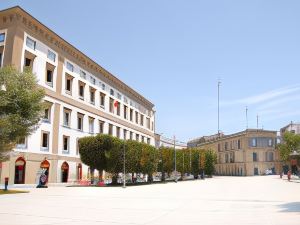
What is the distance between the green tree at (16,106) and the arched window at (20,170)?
30.0 ft

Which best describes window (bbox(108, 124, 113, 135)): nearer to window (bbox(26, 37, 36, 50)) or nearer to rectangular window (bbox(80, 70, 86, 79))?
rectangular window (bbox(80, 70, 86, 79))

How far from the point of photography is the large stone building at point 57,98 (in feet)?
118

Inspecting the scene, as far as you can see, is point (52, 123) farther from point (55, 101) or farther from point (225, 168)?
point (225, 168)

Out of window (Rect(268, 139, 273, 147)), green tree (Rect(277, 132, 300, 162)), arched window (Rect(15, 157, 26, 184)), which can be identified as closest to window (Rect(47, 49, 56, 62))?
arched window (Rect(15, 157, 26, 184))

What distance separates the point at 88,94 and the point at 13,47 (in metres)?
17.2

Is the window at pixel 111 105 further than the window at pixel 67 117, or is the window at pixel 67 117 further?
the window at pixel 111 105

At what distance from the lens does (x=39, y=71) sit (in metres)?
39.1

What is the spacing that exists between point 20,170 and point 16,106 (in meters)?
11.9

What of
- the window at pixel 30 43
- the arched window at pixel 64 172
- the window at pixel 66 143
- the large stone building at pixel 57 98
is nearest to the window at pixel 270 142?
the large stone building at pixel 57 98

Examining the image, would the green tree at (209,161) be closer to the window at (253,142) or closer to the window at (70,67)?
the window at (253,142)

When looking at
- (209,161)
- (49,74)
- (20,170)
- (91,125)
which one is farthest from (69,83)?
(209,161)

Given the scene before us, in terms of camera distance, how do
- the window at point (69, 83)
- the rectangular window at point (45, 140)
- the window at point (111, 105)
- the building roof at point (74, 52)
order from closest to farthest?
the building roof at point (74, 52) < the rectangular window at point (45, 140) < the window at point (69, 83) < the window at point (111, 105)

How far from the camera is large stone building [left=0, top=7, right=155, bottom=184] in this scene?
3597 centimetres

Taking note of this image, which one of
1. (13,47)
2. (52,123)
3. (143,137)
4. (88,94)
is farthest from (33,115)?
(143,137)
